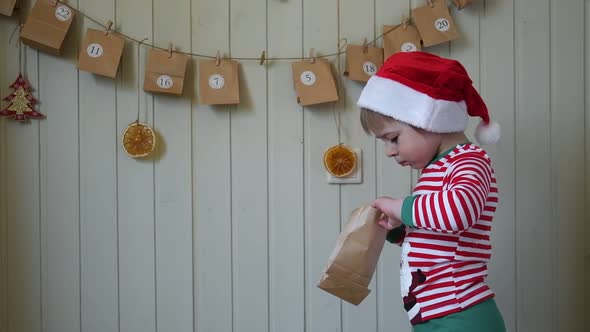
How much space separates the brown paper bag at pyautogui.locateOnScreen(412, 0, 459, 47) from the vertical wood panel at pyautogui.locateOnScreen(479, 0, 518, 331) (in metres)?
0.12

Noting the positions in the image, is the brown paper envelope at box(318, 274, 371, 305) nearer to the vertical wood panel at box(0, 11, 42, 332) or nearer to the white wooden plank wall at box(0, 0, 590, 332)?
the white wooden plank wall at box(0, 0, 590, 332)

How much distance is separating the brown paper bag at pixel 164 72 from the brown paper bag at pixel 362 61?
42 cm

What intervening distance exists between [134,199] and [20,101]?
0.37 m

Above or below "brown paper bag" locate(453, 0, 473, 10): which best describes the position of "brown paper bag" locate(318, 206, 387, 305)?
below

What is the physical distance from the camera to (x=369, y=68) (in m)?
1.27

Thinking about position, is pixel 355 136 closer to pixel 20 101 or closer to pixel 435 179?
pixel 435 179

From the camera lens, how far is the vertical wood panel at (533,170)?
4.41 ft

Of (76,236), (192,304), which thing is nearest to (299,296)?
(192,304)

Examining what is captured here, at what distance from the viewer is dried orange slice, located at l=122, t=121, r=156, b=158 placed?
49.8 inches

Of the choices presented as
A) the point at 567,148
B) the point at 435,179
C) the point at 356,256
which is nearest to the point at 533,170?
the point at 567,148

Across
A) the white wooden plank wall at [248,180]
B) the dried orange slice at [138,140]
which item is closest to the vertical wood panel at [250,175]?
the white wooden plank wall at [248,180]

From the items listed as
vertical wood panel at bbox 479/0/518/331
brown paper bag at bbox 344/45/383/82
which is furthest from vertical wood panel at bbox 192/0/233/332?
vertical wood panel at bbox 479/0/518/331

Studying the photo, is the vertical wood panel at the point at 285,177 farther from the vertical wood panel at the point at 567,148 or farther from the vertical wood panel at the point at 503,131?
the vertical wood panel at the point at 567,148

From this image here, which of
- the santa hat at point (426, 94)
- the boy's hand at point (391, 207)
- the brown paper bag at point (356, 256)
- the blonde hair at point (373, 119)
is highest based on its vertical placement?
the santa hat at point (426, 94)
